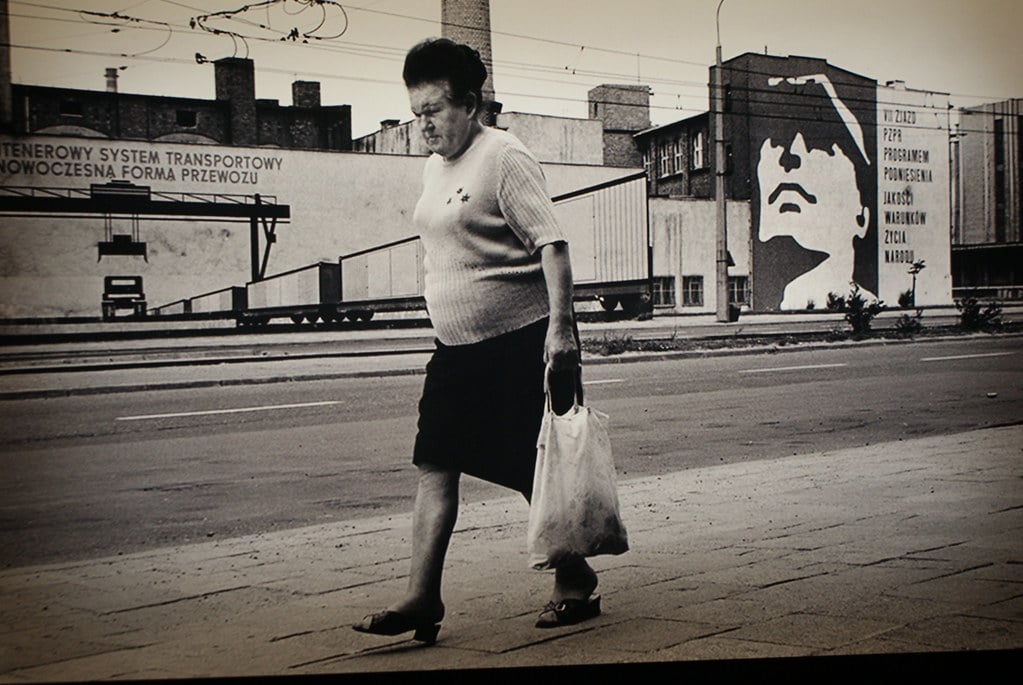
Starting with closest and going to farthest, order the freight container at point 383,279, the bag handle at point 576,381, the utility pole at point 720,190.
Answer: the bag handle at point 576,381, the freight container at point 383,279, the utility pole at point 720,190

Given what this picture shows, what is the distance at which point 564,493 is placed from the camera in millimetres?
3725

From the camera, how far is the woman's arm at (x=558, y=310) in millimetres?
3660

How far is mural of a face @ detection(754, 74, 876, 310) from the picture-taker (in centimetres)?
625

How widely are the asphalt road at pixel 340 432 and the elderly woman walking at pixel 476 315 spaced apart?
63.2 inches

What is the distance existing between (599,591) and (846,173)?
303 centimetres

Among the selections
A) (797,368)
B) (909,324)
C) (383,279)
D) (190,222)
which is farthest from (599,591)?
(797,368)

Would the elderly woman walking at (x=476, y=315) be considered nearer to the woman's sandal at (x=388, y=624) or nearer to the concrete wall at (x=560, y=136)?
the woman's sandal at (x=388, y=624)

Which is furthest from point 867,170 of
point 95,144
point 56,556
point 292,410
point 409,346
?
point 292,410

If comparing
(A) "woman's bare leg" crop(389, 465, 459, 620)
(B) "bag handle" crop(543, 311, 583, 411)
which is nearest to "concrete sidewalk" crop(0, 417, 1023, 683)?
(A) "woman's bare leg" crop(389, 465, 459, 620)

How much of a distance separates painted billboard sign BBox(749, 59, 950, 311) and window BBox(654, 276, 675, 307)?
69cm

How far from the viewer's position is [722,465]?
7.49 m

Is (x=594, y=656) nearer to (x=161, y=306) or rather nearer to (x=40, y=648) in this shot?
(x=40, y=648)

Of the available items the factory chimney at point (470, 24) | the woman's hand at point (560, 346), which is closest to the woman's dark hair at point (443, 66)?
the woman's hand at point (560, 346)

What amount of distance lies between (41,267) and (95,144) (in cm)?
65
